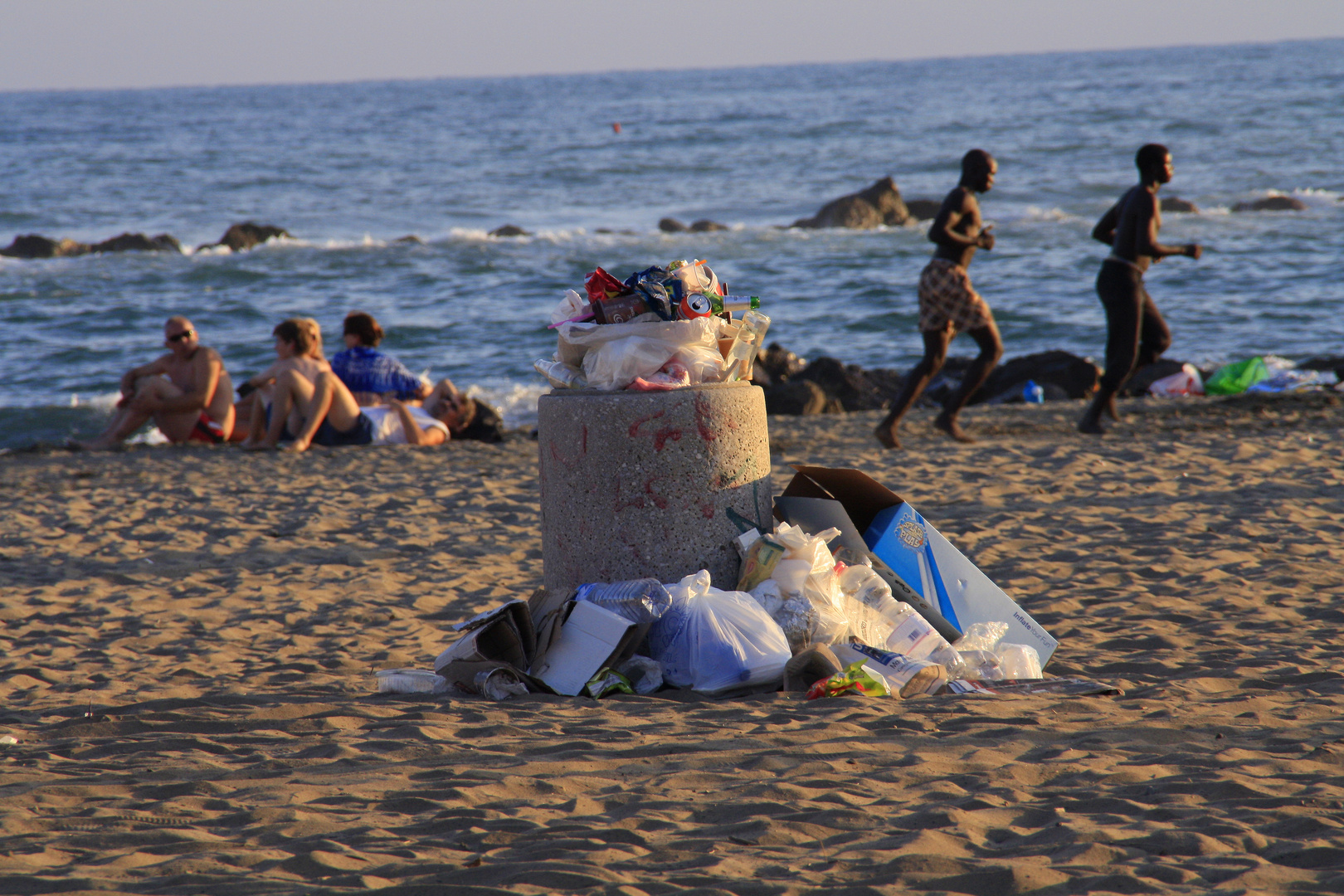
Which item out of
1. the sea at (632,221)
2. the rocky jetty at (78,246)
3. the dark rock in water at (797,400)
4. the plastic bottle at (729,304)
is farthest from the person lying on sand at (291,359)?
the rocky jetty at (78,246)

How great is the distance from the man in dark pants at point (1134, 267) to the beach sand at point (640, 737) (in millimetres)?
1575

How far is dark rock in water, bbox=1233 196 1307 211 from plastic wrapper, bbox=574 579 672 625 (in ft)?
84.1

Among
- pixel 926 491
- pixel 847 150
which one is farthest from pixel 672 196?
pixel 926 491

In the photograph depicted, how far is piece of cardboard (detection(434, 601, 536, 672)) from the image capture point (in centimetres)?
345

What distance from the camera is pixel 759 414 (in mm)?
3719

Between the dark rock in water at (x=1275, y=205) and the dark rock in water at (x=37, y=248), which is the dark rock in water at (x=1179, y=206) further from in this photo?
→ the dark rock in water at (x=37, y=248)

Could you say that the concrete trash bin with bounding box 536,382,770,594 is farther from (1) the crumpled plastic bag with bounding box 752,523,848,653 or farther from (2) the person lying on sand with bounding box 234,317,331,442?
(2) the person lying on sand with bounding box 234,317,331,442

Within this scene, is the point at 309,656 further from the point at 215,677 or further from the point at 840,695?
the point at 840,695

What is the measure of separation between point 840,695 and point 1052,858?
1.13 m

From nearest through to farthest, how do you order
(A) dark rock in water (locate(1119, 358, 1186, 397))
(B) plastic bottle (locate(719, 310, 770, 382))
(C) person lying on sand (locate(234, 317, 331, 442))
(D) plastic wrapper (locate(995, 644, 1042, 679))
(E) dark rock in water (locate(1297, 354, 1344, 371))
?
1. (D) plastic wrapper (locate(995, 644, 1042, 679))
2. (B) plastic bottle (locate(719, 310, 770, 382))
3. (C) person lying on sand (locate(234, 317, 331, 442))
4. (A) dark rock in water (locate(1119, 358, 1186, 397))
5. (E) dark rock in water (locate(1297, 354, 1344, 371))

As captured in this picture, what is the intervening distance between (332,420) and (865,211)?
19.9m

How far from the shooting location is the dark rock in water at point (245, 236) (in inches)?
1042

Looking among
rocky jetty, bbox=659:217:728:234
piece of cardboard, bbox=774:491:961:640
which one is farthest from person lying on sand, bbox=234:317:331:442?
rocky jetty, bbox=659:217:728:234

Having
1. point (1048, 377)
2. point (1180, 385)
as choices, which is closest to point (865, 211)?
point (1048, 377)
